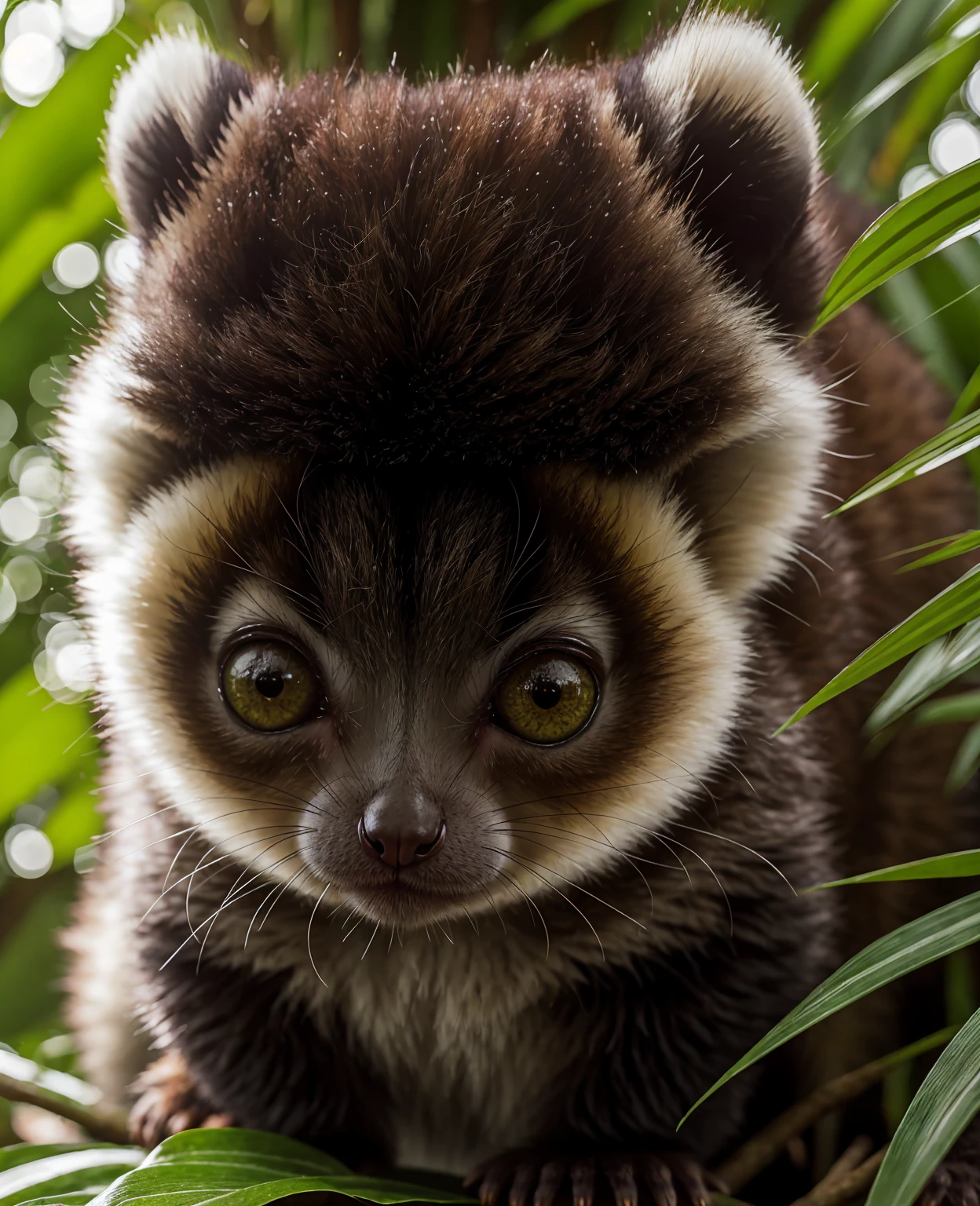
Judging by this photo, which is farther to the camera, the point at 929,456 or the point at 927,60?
the point at 927,60

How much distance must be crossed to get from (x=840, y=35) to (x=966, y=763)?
4.58 ft

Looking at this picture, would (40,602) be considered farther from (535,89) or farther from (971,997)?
(971,997)

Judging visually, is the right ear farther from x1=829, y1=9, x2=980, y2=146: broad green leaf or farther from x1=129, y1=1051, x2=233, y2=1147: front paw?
x1=129, y1=1051, x2=233, y2=1147: front paw

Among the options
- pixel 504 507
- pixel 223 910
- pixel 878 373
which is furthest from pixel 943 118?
pixel 223 910

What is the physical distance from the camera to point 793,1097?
1.69 m

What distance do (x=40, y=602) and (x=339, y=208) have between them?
1.72m

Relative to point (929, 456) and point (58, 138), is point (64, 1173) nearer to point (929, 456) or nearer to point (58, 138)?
point (929, 456)

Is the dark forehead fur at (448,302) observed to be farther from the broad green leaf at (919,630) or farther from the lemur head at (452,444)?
the broad green leaf at (919,630)

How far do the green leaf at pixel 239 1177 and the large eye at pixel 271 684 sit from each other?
46 cm

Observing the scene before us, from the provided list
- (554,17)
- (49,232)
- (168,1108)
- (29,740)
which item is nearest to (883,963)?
(168,1108)

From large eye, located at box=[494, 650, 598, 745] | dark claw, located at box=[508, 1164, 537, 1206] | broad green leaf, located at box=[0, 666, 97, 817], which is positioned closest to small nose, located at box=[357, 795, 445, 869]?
large eye, located at box=[494, 650, 598, 745]

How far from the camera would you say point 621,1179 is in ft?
4.43

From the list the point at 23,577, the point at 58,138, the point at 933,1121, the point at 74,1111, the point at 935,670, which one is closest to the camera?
the point at 933,1121

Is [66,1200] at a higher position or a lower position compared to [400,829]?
lower
